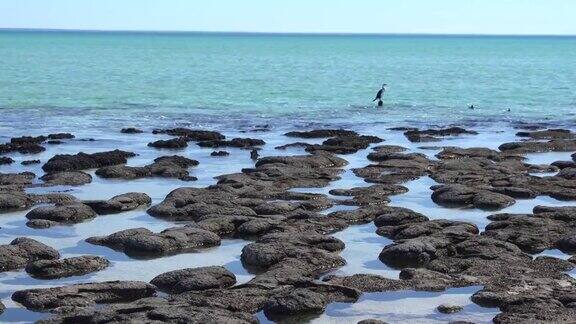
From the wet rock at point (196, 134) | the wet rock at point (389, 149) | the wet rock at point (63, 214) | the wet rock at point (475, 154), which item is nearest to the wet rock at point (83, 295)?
the wet rock at point (63, 214)

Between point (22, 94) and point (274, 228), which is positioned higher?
point (274, 228)

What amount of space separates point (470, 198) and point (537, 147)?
13.0 m

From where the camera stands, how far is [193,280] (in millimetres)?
20078

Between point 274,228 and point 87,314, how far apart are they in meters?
8.30

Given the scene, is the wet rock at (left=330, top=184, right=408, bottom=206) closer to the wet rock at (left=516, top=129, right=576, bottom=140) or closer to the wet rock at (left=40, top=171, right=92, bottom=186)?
the wet rock at (left=40, top=171, right=92, bottom=186)

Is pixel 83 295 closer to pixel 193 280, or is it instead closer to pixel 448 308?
pixel 193 280

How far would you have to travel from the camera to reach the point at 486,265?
855 inches

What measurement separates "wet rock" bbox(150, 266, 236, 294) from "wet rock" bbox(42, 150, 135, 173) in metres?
15.2

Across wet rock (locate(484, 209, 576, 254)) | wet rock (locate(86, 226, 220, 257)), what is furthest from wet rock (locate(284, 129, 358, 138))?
wet rock (locate(86, 226, 220, 257))

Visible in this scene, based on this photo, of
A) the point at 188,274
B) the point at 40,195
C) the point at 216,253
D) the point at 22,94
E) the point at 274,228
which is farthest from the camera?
the point at 22,94

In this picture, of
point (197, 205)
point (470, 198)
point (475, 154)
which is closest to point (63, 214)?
point (197, 205)

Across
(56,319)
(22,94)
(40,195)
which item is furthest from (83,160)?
(22,94)

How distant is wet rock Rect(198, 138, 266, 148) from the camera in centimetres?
4219

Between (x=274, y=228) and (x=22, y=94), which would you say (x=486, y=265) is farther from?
(x=22, y=94)
